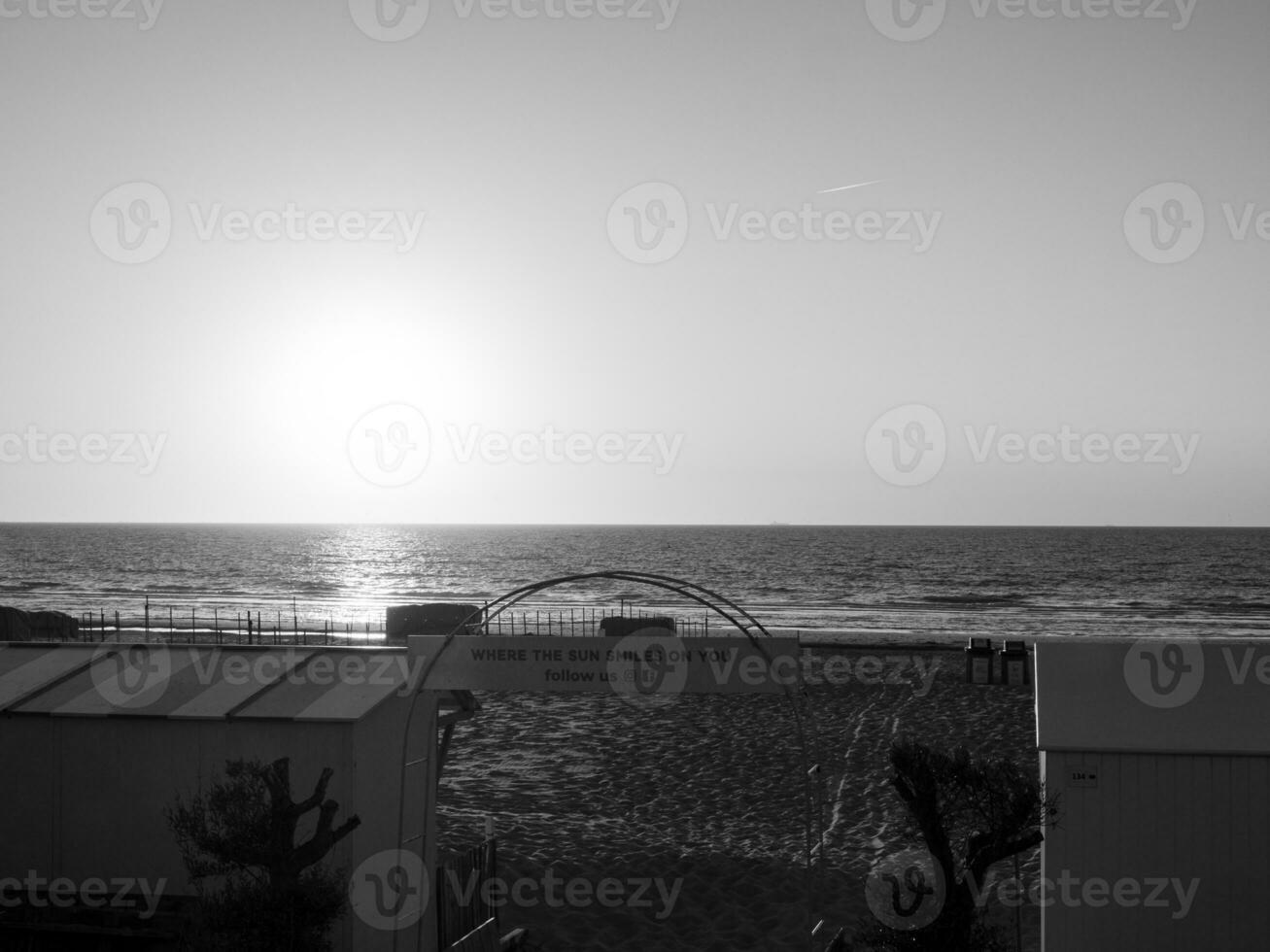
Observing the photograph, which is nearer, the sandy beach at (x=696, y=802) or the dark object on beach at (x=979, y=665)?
the sandy beach at (x=696, y=802)

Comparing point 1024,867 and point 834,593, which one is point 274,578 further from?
point 1024,867

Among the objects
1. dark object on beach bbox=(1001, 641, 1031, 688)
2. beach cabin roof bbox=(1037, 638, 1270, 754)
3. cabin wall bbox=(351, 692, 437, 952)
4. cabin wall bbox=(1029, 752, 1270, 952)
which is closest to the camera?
cabin wall bbox=(1029, 752, 1270, 952)

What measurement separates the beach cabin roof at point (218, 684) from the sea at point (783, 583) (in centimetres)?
3085

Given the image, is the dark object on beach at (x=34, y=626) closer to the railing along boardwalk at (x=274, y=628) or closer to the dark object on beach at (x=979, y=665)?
the railing along boardwalk at (x=274, y=628)

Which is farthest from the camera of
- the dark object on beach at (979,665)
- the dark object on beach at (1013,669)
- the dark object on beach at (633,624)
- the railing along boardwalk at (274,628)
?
the railing along boardwalk at (274,628)

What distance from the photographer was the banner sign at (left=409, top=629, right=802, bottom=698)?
32.1 ft

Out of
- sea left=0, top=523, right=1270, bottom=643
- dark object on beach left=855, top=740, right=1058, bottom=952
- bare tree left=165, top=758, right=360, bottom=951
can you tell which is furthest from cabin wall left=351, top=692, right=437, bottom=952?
sea left=0, top=523, right=1270, bottom=643

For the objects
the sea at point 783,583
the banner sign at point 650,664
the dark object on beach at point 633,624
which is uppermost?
the banner sign at point 650,664

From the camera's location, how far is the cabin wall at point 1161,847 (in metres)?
10.5

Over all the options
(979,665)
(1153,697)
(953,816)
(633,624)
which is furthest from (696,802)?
(979,665)

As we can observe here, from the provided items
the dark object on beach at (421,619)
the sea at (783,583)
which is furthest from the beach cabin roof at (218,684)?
the sea at (783,583)

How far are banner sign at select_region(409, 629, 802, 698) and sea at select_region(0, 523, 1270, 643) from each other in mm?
31664

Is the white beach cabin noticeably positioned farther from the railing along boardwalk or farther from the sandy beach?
the railing along boardwalk

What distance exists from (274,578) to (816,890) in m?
81.8
